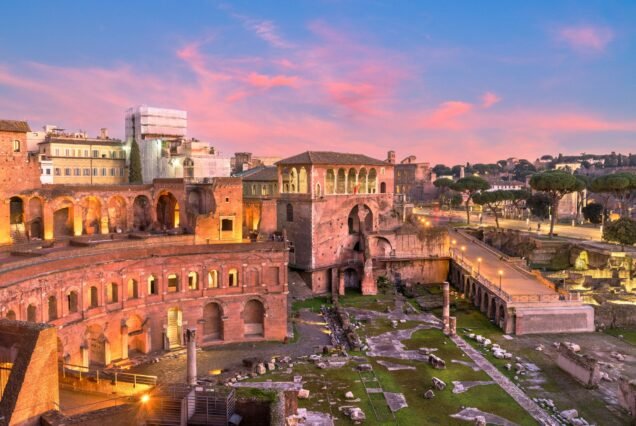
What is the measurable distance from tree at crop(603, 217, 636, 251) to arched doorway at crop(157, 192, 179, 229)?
1864 inches

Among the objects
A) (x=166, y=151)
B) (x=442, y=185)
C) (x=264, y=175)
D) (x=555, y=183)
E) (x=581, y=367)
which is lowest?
(x=581, y=367)

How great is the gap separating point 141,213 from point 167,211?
266 centimetres

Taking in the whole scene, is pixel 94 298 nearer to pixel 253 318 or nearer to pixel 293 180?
pixel 253 318

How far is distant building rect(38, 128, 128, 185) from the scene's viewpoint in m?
59.7

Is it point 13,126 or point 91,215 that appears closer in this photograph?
point 13,126

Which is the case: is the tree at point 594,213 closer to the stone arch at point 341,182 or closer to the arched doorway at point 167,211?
the stone arch at point 341,182

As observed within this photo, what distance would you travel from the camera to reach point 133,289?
3647 centimetres

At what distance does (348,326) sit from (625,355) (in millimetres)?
19684

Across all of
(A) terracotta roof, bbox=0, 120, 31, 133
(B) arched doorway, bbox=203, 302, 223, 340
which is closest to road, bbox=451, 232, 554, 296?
(B) arched doorway, bbox=203, 302, 223, 340

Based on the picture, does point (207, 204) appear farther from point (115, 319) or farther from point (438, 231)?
point (438, 231)

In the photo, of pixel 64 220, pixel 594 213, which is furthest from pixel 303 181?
pixel 594 213

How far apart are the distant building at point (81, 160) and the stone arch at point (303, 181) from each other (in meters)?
24.3

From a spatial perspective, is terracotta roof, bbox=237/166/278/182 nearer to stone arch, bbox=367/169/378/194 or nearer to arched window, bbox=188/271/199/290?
stone arch, bbox=367/169/378/194

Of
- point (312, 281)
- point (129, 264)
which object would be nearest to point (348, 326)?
point (312, 281)
